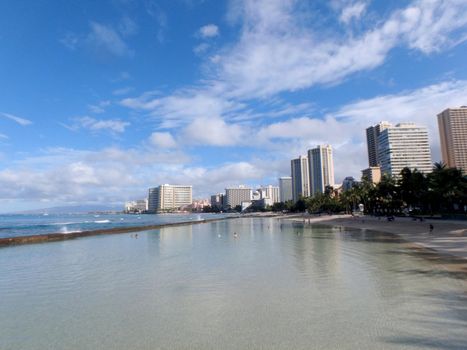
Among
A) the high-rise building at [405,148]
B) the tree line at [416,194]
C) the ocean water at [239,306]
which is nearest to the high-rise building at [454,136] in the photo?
the high-rise building at [405,148]

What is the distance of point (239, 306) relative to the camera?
1370 centimetres

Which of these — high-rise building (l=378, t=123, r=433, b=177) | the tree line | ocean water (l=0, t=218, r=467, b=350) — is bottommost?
ocean water (l=0, t=218, r=467, b=350)

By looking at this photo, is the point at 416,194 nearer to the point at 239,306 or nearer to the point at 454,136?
the point at 239,306

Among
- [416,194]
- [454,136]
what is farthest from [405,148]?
[416,194]

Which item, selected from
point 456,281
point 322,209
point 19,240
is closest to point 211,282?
point 456,281

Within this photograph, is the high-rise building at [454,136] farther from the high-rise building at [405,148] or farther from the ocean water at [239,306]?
the ocean water at [239,306]

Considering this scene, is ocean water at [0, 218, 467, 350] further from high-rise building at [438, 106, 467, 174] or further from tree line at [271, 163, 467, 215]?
high-rise building at [438, 106, 467, 174]

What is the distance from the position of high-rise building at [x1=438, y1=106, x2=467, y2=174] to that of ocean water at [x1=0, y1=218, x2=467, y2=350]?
6706 inches

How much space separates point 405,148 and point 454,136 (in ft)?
71.7

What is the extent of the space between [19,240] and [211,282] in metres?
40.2

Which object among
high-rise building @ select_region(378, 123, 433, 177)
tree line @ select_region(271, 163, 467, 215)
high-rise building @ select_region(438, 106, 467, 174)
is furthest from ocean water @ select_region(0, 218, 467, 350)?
high-rise building @ select_region(438, 106, 467, 174)

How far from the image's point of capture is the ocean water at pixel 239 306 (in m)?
10.2

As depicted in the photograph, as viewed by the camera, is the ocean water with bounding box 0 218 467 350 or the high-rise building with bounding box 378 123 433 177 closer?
the ocean water with bounding box 0 218 467 350

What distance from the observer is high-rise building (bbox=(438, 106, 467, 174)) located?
16550 centimetres
